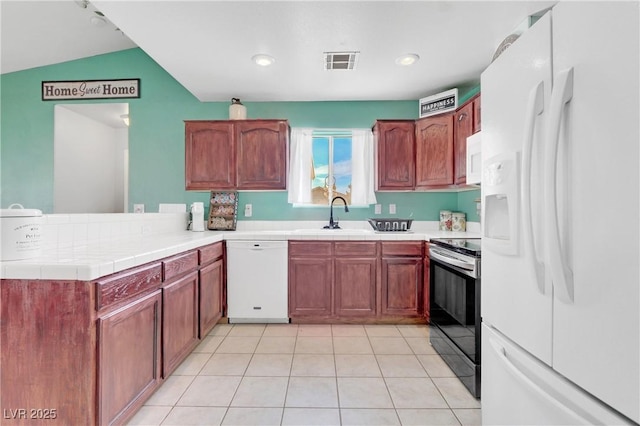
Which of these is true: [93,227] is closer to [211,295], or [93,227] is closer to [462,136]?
[211,295]

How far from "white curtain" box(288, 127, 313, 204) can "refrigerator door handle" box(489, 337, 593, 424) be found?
260 centimetres

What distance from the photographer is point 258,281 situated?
289 cm

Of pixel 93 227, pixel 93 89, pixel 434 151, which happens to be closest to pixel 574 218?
pixel 434 151

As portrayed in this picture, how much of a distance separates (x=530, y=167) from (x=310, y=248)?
7.20 ft

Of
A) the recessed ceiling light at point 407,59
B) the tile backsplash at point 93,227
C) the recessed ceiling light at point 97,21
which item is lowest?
the tile backsplash at point 93,227

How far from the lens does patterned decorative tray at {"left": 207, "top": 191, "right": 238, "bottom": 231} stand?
3.33 m

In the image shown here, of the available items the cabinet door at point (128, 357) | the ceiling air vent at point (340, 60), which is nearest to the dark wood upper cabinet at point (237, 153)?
the ceiling air vent at point (340, 60)

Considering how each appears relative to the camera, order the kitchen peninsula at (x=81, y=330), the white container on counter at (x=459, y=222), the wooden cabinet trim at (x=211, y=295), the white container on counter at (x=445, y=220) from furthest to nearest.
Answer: the white container on counter at (x=445, y=220) < the white container on counter at (x=459, y=222) < the wooden cabinet trim at (x=211, y=295) < the kitchen peninsula at (x=81, y=330)

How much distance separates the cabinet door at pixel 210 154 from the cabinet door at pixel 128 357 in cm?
170

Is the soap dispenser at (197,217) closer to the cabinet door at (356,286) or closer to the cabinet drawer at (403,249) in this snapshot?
the cabinet door at (356,286)

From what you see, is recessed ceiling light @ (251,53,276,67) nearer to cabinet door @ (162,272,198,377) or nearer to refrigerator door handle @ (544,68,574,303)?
cabinet door @ (162,272,198,377)

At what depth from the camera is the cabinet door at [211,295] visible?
2.41 metres

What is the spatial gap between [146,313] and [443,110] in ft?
10.2

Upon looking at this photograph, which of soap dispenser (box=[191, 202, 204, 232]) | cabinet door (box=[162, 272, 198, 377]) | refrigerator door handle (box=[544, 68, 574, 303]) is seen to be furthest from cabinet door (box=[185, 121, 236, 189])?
refrigerator door handle (box=[544, 68, 574, 303])
